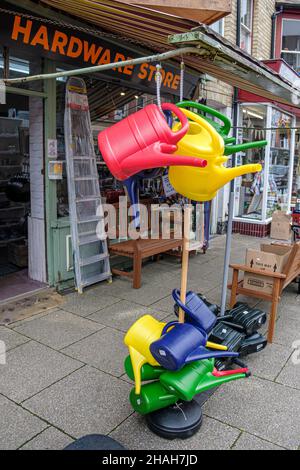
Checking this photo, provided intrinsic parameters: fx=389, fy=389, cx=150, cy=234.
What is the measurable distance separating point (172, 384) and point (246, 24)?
9878 millimetres

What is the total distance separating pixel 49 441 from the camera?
2502 millimetres

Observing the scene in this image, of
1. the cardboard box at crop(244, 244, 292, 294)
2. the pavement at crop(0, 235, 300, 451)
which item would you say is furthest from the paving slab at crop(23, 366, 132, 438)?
the cardboard box at crop(244, 244, 292, 294)

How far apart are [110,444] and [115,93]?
5.34 m

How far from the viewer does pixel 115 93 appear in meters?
6.25

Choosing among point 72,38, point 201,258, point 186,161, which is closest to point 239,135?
point 201,258

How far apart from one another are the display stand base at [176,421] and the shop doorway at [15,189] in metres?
3.29

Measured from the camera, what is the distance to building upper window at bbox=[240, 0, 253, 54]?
9508 millimetres

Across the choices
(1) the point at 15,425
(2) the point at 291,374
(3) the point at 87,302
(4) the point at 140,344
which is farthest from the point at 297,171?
(1) the point at 15,425

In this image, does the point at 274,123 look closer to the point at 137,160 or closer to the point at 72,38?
the point at 72,38

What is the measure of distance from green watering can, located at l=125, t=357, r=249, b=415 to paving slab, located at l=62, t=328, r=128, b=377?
73 centimetres

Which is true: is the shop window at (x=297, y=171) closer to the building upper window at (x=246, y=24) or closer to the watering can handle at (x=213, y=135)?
the building upper window at (x=246, y=24)

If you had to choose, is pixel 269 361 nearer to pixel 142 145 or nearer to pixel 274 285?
pixel 274 285

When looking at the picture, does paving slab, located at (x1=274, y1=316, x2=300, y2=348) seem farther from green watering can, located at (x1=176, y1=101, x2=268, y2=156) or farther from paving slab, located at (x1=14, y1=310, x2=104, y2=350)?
green watering can, located at (x1=176, y1=101, x2=268, y2=156)

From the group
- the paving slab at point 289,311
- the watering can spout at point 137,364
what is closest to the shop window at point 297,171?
the paving slab at point 289,311
